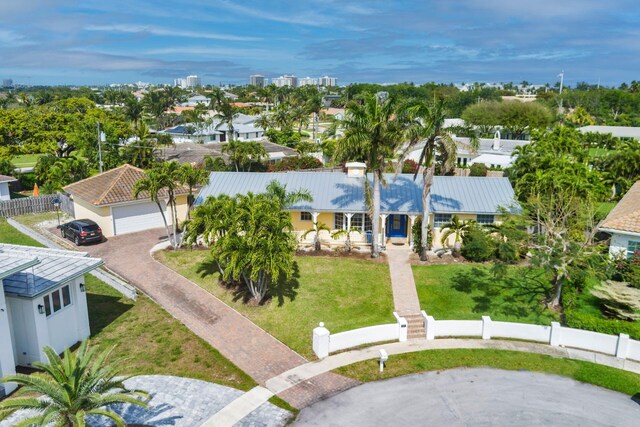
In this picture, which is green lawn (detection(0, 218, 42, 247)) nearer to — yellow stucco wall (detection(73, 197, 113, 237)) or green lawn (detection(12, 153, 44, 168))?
yellow stucco wall (detection(73, 197, 113, 237))

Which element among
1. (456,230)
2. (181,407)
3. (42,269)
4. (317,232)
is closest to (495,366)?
(181,407)

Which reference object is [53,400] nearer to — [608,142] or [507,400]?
[507,400]

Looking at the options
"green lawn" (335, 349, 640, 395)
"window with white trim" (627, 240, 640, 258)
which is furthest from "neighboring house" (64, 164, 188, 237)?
"window with white trim" (627, 240, 640, 258)

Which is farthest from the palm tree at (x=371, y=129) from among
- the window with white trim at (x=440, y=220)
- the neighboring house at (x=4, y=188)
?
the neighboring house at (x=4, y=188)

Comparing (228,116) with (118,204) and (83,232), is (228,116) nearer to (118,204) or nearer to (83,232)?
(118,204)

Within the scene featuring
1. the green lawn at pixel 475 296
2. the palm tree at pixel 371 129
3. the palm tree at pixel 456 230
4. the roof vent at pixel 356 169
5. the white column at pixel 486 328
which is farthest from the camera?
the roof vent at pixel 356 169

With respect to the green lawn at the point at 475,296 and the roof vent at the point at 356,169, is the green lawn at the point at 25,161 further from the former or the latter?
the green lawn at the point at 475,296
